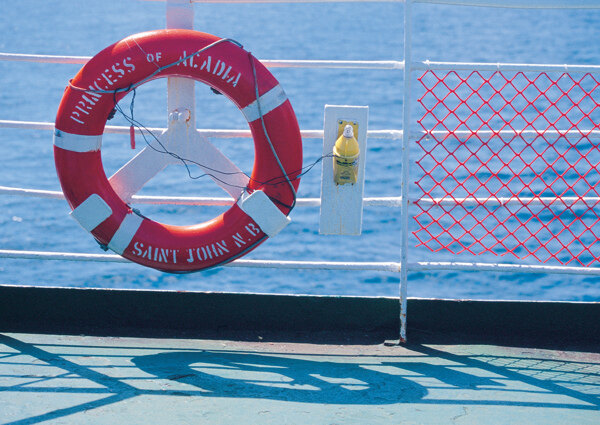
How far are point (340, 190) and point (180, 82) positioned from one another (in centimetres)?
55

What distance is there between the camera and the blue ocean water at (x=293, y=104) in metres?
7.94

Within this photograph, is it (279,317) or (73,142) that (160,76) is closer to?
(73,142)

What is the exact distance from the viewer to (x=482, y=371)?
2.18 m

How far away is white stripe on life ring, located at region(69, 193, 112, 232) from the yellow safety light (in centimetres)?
64

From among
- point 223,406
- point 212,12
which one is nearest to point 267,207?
point 223,406

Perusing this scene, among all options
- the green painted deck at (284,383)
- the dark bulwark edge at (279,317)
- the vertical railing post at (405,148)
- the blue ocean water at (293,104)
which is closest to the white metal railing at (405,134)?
the vertical railing post at (405,148)

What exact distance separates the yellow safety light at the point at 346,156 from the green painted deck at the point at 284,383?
505 millimetres

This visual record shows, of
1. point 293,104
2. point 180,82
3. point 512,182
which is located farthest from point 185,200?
point 293,104

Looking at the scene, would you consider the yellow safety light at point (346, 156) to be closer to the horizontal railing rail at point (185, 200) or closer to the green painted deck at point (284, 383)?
the horizontal railing rail at point (185, 200)

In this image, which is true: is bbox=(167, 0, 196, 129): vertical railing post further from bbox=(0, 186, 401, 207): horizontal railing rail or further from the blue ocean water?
the blue ocean water

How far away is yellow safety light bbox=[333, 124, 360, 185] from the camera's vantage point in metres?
2.21

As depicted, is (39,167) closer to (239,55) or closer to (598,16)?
(239,55)

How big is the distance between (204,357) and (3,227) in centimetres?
726

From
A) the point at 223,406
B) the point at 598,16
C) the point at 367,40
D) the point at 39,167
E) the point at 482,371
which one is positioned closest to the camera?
the point at 223,406
